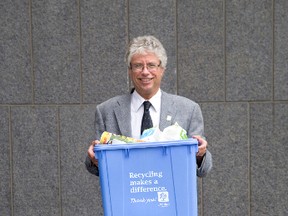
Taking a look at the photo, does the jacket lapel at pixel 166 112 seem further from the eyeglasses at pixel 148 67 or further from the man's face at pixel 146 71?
the eyeglasses at pixel 148 67

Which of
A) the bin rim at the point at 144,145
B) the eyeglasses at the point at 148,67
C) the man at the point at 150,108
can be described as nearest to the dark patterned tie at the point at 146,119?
the man at the point at 150,108

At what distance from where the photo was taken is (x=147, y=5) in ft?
16.5

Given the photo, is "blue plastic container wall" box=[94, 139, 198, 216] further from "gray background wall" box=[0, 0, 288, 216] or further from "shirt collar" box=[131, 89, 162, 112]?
"gray background wall" box=[0, 0, 288, 216]

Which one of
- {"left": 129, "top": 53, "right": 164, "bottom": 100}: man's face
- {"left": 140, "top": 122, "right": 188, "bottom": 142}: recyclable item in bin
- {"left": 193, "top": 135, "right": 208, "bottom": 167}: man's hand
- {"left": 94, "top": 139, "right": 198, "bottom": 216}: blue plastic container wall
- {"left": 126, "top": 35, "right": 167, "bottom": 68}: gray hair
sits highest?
{"left": 126, "top": 35, "right": 167, "bottom": 68}: gray hair

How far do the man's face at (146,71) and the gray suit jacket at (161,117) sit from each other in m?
0.16

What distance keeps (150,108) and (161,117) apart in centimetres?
10

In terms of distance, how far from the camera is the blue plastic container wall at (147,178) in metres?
2.83

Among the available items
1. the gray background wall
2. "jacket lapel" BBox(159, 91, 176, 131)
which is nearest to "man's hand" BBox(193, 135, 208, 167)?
"jacket lapel" BBox(159, 91, 176, 131)

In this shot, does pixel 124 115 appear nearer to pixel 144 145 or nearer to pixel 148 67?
pixel 148 67

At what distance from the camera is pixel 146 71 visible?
3121 millimetres

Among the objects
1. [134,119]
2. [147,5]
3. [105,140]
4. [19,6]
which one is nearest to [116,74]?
[147,5]

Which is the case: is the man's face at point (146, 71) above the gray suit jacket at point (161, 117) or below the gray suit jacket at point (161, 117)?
above

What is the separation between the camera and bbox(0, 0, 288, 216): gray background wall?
5.02m

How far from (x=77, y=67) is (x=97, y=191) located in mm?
1158
